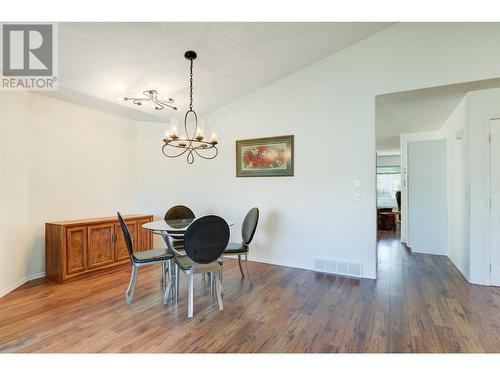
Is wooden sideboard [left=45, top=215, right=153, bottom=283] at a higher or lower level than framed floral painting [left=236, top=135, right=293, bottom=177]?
lower

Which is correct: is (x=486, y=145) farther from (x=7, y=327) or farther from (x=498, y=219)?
(x=7, y=327)

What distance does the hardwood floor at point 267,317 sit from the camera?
2.00 metres

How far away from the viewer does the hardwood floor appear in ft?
6.56

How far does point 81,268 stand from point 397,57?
16.3 feet

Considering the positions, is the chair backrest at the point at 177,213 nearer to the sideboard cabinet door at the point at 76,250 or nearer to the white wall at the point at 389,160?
the sideboard cabinet door at the point at 76,250

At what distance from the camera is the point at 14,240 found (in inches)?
126

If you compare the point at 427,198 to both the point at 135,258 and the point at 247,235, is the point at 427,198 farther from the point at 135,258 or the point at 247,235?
the point at 135,258

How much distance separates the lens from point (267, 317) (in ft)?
7.98

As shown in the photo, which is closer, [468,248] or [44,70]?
[44,70]

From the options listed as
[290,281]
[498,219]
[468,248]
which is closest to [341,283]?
[290,281]

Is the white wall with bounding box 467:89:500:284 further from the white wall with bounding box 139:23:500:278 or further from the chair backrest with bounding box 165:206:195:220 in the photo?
the chair backrest with bounding box 165:206:195:220

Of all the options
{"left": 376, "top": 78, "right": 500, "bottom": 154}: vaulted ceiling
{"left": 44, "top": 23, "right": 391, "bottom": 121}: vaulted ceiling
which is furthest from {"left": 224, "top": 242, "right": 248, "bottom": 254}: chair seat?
{"left": 376, "top": 78, "right": 500, "bottom": 154}: vaulted ceiling

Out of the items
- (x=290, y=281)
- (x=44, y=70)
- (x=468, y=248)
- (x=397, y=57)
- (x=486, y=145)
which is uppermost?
(x=397, y=57)

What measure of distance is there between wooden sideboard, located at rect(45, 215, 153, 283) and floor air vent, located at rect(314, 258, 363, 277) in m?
2.97
